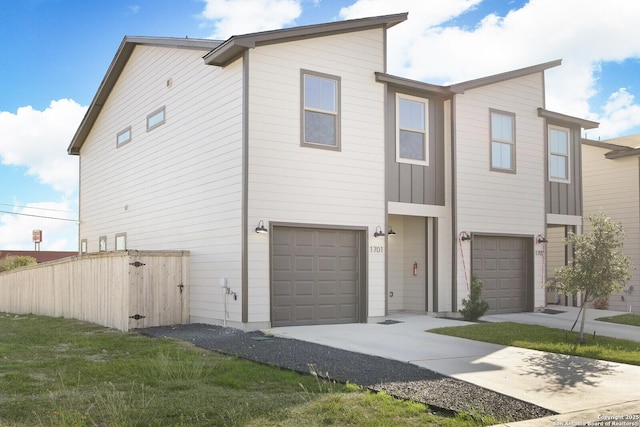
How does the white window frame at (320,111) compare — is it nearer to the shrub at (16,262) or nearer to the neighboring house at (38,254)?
the shrub at (16,262)

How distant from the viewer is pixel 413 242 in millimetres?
15953

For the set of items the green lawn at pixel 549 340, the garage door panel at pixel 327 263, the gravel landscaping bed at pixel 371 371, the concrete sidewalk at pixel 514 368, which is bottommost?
the green lawn at pixel 549 340

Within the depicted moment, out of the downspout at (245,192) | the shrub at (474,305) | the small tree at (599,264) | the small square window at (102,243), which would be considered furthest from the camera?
the small square window at (102,243)

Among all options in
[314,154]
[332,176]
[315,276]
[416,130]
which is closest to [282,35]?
[314,154]

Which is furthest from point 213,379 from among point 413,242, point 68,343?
point 413,242

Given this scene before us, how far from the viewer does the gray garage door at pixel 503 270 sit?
1609 cm

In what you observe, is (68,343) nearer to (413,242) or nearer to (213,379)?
(213,379)

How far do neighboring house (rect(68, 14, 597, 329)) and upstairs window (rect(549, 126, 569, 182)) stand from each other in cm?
5

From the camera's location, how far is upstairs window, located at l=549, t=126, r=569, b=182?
1791 cm

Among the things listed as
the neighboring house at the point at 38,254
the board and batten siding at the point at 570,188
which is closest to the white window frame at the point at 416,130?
the board and batten siding at the point at 570,188

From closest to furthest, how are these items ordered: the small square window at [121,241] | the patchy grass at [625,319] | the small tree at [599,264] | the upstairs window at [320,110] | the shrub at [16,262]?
1. the small tree at [599,264]
2. the upstairs window at [320,110]
3. the patchy grass at [625,319]
4. the small square window at [121,241]
5. the shrub at [16,262]

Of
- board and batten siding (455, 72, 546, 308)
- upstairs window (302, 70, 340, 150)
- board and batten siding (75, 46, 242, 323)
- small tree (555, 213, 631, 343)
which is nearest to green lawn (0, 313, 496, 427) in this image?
board and batten siding (75, 46, 242, 323)

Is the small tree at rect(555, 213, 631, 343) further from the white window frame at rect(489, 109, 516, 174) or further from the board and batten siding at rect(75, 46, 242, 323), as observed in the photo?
the board and batten siding at rect(75, 46, 242, 323)

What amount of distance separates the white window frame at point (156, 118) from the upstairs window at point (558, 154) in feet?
35.7
